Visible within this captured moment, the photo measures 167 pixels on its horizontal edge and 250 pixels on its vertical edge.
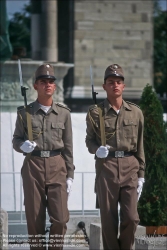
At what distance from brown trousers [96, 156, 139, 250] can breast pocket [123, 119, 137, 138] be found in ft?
0.72

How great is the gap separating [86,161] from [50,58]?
9818 millimetres

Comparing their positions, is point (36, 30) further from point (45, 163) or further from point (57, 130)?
point (45, 163)

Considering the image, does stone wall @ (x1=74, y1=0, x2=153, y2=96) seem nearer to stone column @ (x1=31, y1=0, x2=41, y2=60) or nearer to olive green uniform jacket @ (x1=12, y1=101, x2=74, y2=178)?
stone column @ (x1=31, y1=0, x2=41, y2=60)

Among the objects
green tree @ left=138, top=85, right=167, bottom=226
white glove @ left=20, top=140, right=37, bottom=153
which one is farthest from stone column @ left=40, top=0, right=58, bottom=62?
white glove @ left=20, top=140, right=37, bottom=153

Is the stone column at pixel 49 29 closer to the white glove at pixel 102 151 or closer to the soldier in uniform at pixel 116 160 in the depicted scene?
the soldier in uniform at pixel 116 160

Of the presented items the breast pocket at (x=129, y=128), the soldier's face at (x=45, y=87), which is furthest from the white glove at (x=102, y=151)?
the soldier's face at (x=45, y=87)

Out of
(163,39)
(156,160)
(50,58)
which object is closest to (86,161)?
(156,160)

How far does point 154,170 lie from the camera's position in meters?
9.91

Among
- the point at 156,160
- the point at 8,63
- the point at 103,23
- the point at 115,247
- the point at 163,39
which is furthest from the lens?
the point at 163,39

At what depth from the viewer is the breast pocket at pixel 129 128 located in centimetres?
808

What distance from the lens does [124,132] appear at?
8070 mm

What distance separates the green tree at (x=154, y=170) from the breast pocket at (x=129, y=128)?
1767 millimetres

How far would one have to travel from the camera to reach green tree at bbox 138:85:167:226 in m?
9.88

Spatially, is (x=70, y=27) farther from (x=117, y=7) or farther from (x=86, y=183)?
(x=86, y=183)
